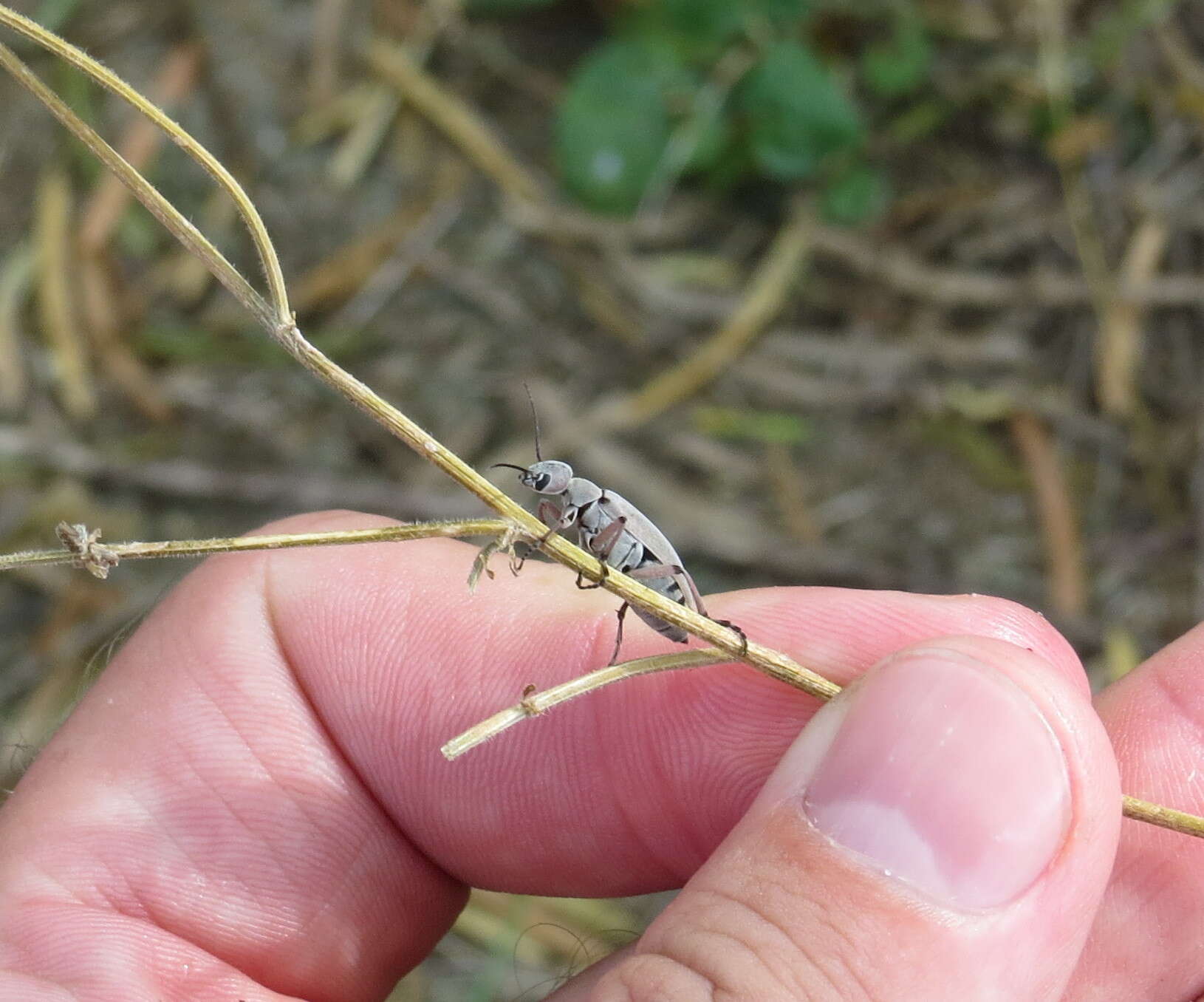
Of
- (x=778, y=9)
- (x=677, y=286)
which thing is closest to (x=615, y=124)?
(x=677, y=286)

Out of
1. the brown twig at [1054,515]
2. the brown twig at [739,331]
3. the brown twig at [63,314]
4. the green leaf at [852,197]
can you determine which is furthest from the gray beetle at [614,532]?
the brown twig at [63,314]

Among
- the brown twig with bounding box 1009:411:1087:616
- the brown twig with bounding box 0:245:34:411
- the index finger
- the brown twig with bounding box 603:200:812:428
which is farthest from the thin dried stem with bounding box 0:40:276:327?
the brown twig with bounding box 1009:411:1087:616

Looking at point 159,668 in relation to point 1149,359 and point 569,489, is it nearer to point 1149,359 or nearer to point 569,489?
point 569,489

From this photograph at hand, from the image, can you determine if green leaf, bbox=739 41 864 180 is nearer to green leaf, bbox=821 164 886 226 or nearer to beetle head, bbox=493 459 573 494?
green leaf, bbox=821 164 886 226

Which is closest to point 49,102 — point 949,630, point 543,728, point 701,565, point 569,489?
point 569,489

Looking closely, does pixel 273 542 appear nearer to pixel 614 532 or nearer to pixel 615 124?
pixel 614 532
